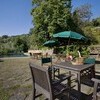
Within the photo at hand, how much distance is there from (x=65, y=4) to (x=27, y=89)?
2040 cm

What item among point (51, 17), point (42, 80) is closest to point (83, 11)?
point (51, 17)

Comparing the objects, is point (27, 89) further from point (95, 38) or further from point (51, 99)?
point (95, 38)

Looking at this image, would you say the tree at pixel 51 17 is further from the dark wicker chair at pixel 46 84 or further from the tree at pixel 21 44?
the dark wicker chair at pixel 46 84

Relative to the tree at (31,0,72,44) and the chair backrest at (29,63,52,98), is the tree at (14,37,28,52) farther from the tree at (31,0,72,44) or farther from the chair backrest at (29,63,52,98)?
the chair backrest at (29,63,52,98)

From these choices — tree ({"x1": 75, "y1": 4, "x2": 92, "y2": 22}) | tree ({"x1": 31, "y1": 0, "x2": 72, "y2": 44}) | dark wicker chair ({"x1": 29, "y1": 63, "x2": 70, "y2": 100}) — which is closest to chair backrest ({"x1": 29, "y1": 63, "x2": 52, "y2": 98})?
dark wicker chair ({"x1": 29, "y1": 63, "x2": 70, "y2": 100})

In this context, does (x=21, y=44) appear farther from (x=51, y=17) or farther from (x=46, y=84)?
(x=46, y=84)

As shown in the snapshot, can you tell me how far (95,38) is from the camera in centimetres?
3180

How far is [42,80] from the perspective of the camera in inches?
129

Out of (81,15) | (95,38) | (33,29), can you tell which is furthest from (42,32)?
(81,15)

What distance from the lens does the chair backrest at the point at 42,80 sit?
119 inches

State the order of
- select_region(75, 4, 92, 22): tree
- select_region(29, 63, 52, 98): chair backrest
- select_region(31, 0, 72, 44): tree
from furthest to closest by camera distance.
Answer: select_region(75, 4, 92, 22): tree → select_region(31, 0, 72, 44): tree → select_region(29, 63, 52, 98): chair backrest

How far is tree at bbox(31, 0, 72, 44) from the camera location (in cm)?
2209

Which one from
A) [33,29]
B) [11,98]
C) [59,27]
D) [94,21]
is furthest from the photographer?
Result: [94,21]

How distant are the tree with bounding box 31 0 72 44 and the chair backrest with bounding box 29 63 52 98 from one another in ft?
60.1
